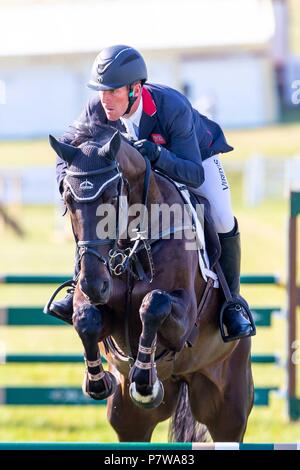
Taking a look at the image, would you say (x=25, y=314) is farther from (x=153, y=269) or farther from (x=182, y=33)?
(x=182, y=33)

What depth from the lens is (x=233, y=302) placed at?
17.4 ft

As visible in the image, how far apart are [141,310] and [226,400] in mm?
1443

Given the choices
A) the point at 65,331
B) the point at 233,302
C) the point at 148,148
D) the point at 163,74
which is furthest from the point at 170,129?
the point at 163,74

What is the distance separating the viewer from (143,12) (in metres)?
36.4

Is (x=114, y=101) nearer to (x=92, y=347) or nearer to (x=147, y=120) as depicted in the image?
(x=147, y=120)

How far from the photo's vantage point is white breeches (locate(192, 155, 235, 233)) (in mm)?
5395

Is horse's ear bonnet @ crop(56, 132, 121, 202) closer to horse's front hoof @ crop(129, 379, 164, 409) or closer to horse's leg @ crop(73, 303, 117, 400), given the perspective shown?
horse's leg @ crop(73, 303, 117, 400)

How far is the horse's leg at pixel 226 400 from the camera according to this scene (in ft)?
18.4

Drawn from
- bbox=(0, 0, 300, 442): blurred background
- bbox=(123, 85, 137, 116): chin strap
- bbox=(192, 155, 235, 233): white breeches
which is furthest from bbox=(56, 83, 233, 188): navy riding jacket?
bbox=(0, 0, 300, 442): blurred background

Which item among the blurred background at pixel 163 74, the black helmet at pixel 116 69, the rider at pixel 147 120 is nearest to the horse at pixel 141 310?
the rider at pixel 147 120

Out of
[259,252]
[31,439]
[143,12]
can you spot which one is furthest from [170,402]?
[143,12]

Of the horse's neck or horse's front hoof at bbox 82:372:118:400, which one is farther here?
horse's front hoof at bbox 82:372:118:400

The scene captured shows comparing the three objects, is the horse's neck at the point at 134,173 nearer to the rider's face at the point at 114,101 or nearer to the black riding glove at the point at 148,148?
the black riding glove at the point at 148,148

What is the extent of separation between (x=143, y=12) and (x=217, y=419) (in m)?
32.1
